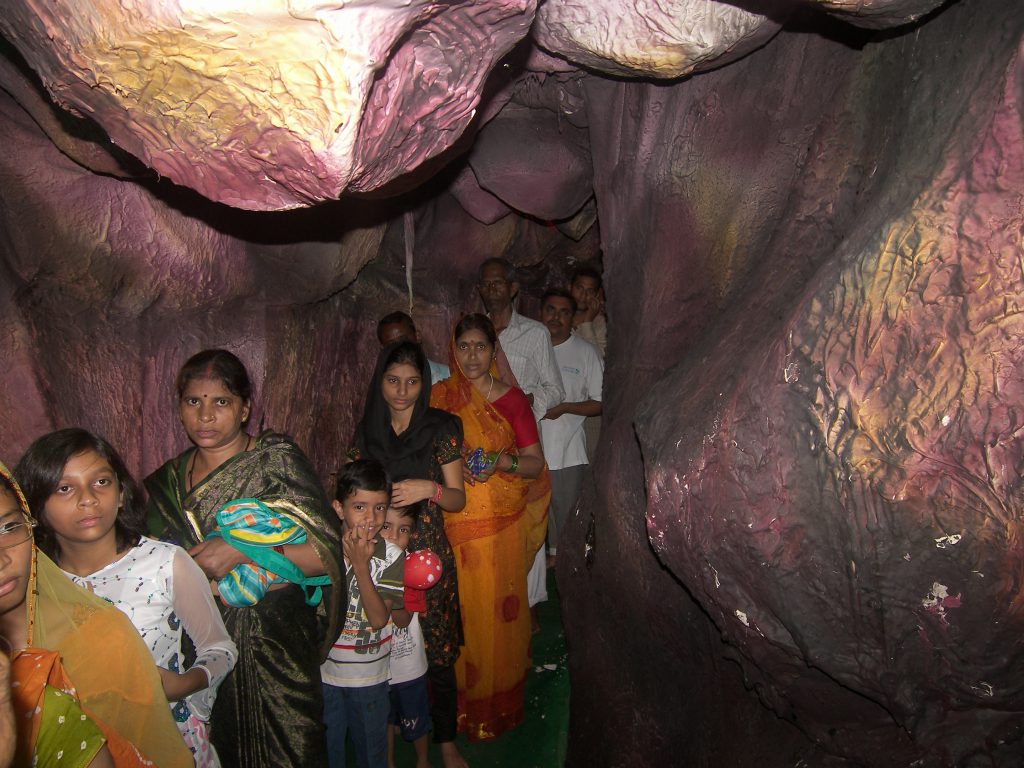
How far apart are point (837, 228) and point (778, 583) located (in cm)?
83

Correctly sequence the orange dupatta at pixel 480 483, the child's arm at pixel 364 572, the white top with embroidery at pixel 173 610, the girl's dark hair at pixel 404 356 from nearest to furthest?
the white top with embroidery at pixel 173 610
the child's arm at pixel 364 572
the girl's dark hair at pixel 404 356
the orange dupatta at pixel 480 483

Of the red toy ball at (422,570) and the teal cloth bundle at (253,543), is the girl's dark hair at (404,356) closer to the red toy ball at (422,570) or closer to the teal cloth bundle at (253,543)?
the red toy ball at (422,570)

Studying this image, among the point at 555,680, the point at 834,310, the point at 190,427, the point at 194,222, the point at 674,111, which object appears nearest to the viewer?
the point at 834,310

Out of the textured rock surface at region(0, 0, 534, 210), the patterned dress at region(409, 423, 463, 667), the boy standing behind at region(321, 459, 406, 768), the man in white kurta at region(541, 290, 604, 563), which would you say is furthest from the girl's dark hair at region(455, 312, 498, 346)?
the textured rock surface at region(0, 0, 534, 210)

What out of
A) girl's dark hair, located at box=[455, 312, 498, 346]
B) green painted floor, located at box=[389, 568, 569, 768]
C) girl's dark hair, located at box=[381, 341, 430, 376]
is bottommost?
green painted floor, located at box=[389, 568, 569, 768]

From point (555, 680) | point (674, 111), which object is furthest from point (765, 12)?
point (555, 680)

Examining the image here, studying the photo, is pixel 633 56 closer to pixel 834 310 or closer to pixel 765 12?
pixel 765 12

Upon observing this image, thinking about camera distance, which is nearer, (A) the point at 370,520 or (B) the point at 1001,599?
(B) the point at 1001,599

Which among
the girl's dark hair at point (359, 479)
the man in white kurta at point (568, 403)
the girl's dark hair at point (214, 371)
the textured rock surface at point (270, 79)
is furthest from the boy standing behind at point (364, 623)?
the man in white kurta at point (568, 403)

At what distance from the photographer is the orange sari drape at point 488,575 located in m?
2.63

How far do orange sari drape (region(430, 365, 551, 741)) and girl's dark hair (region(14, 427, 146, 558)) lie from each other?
47.1 inches

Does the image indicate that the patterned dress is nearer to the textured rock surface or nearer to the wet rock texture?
the wet rock texture

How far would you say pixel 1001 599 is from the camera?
1.40 meters

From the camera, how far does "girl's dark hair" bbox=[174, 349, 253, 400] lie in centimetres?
184
